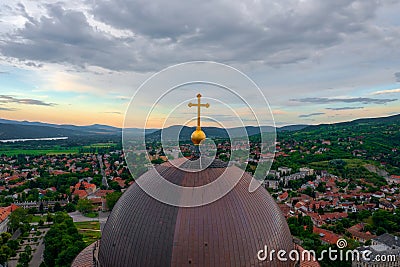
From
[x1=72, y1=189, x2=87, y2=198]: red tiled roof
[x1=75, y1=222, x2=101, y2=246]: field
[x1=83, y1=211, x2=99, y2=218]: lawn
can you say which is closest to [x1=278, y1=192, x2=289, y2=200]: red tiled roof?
[x1=83, y1=211, x2=99, y2=218]: lawn

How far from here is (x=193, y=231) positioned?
10.5 meters

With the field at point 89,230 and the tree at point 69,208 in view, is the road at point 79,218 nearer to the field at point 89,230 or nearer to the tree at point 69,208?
the tree at point 69,208

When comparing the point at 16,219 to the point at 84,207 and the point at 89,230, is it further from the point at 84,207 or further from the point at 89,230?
the point at 84,207

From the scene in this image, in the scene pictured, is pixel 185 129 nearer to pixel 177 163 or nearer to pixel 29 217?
pixel 177 163

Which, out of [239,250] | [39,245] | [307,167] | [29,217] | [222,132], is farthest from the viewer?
[307,167]

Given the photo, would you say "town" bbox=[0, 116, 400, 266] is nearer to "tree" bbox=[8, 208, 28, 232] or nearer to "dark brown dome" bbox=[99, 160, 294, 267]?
"tree" bbox=[8, 208, 28, 232]

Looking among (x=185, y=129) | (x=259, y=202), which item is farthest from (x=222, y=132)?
(x=259, y=202)

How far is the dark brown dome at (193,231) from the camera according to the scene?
407 inches

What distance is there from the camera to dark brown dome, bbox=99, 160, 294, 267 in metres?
10.3

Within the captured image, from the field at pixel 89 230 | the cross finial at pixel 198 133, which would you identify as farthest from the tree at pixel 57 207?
the cross finial at pixel 198 133

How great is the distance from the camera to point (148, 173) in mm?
13773

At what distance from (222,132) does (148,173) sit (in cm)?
353

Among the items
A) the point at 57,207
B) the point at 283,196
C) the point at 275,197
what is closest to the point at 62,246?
the point at 57,207

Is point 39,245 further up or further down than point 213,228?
further down
